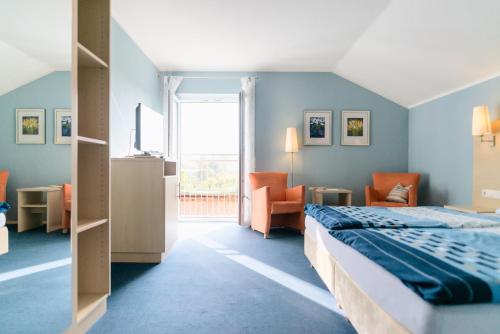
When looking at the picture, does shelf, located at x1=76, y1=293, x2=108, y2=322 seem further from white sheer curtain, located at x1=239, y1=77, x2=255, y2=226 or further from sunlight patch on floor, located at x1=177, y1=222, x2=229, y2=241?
white sheer curtain, located at x1=239, y1=77, x2=255, y2=226

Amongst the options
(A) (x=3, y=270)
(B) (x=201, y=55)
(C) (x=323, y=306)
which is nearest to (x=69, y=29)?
(A) (x=3, y=270)

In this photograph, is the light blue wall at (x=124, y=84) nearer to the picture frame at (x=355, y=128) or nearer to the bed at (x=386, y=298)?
the bed at (x=386, y=298)

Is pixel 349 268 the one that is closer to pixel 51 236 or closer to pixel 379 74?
pixel 51 236

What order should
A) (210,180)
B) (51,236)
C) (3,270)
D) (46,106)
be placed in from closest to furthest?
(3,270) < (46,106) < (51,236) < (210,180)

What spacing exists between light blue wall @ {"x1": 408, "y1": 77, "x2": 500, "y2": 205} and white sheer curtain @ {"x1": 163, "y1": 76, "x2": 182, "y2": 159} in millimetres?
4042

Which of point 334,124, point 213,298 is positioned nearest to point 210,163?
point 334,124

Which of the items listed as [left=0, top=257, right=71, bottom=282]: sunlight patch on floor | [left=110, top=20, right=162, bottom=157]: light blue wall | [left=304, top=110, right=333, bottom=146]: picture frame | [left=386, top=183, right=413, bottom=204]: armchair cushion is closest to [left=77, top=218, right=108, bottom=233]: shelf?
[left=0, top=257, right=71, bottom=282]: sunlight patch on floor

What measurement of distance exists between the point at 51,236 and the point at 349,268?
168cm

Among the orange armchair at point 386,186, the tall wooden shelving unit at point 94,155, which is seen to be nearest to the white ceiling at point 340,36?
the tall wooden shelving unit at point 94,155

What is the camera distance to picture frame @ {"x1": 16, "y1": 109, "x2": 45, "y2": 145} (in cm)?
142

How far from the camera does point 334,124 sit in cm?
518

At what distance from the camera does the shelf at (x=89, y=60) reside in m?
1.75

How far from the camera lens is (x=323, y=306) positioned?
2.07m

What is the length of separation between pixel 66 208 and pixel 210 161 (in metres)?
4.40
